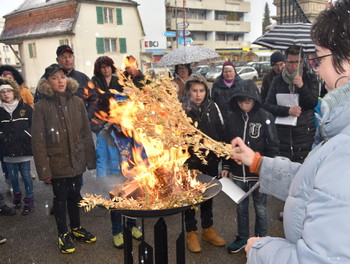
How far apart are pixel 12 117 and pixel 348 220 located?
5.25 m

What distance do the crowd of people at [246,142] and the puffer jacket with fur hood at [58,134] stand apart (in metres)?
0.01

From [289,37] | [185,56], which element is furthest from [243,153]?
[185,56]

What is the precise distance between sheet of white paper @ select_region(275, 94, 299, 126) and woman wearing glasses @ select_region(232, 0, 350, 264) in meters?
3.21

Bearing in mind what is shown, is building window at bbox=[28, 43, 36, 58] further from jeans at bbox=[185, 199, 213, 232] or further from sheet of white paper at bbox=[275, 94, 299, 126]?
jeans at bbox=[185, 199, 213, 232]

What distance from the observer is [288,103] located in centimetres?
471

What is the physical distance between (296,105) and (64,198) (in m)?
3.55

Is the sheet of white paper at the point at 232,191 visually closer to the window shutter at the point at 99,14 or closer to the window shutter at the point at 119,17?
the window shutter at the point at 99,14

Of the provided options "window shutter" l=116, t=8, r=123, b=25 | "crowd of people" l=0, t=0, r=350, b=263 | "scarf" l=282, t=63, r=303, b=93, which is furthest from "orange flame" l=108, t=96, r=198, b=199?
"window shutter" l=116, t=8, r=123, b=25

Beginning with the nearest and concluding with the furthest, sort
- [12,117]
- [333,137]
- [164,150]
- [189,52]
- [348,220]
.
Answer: [348,220] < [333,137] < [164,150] < [12,117] < [189,52]

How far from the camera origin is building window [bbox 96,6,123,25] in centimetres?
2954

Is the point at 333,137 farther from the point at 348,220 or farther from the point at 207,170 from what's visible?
the point at 207,170

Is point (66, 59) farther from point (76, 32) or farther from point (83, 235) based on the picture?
point (76, 32)

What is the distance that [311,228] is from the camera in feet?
3.73

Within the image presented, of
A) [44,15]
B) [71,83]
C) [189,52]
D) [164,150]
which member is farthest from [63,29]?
[164,150]
